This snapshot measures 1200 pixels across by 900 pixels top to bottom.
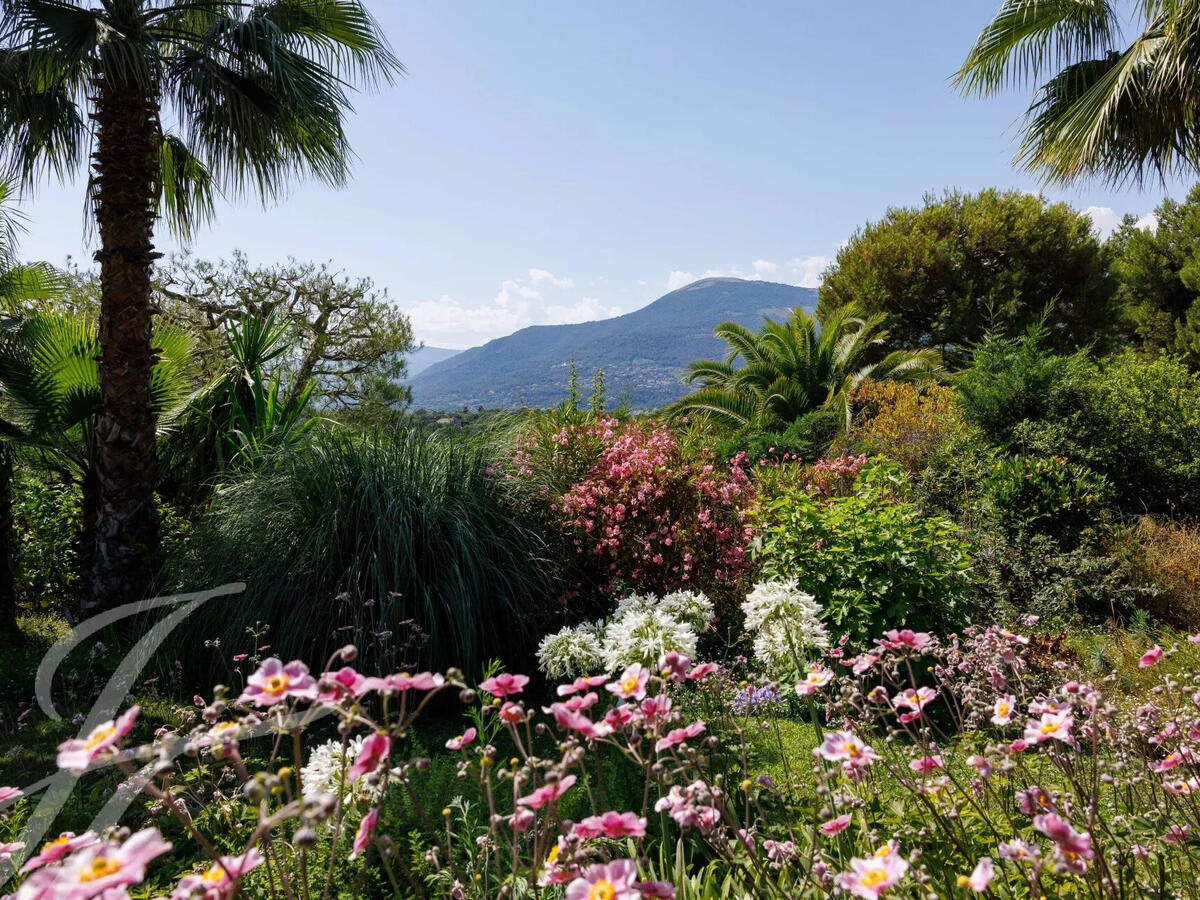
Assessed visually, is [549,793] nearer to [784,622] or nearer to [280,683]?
[280,683]

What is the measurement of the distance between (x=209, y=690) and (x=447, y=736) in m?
1.69

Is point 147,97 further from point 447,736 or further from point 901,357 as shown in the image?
point 901,357

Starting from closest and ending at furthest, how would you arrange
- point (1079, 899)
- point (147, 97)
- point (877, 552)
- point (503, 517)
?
point (1079, 899) → point (877, 552) → point (503, 517) → point (147, 97)

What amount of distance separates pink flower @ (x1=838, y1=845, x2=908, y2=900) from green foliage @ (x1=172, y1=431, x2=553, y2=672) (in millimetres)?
3157

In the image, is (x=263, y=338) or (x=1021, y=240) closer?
(x=263, y=338)

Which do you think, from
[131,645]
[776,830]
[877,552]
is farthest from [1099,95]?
[131,645]

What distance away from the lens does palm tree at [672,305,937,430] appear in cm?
1300

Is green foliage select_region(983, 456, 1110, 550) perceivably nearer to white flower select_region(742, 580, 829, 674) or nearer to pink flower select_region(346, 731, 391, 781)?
white flower select_region(742, 580, 829, 674)

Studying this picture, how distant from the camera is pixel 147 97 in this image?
18.5 ft

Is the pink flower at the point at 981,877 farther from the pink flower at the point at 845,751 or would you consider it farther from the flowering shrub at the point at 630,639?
the flowering shrub at the point at 630,639

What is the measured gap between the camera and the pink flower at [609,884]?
1008mm

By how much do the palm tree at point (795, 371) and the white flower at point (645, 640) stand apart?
933 centimetres

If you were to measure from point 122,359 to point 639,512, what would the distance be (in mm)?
3935

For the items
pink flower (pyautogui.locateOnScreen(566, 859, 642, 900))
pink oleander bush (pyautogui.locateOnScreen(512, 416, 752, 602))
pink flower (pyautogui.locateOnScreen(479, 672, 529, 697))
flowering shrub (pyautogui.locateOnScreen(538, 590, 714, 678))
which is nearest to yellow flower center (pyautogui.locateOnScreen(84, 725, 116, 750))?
pink flower (pyautogui.locateOnScreen(479, 672, 529, 697))
